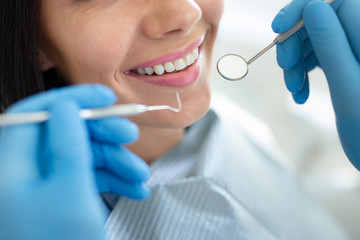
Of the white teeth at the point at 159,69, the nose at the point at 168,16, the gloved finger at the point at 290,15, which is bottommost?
the white teeth at the point at 159,69

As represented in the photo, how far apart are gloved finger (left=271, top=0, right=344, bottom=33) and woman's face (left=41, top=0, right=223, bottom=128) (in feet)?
0.63

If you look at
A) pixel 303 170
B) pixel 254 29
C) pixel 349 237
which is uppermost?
pixel 254 29

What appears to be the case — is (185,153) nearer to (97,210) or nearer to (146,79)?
(146,79)

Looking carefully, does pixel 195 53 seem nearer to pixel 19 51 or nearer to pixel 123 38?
pixel 123 38

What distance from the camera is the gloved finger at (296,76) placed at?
0.97 metres

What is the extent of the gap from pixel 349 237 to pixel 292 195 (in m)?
0.32

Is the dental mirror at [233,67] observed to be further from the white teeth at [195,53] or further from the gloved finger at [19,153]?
the gloved finger at [19,153]

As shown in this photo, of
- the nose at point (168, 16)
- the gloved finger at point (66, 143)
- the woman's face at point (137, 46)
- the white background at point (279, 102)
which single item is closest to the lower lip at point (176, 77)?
the woman's face at point (137, 46)

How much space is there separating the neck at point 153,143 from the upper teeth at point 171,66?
0.28 meters

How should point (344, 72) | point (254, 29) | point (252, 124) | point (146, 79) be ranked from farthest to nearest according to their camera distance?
point (254, 29)
point (252, 124)
point (146, 79)
point (344, 72)

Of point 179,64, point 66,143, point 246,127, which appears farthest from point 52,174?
point 246,127

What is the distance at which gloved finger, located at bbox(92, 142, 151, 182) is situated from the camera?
2.50 ft

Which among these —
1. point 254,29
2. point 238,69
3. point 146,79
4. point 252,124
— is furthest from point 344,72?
point 254,29

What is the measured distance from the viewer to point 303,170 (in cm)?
215
